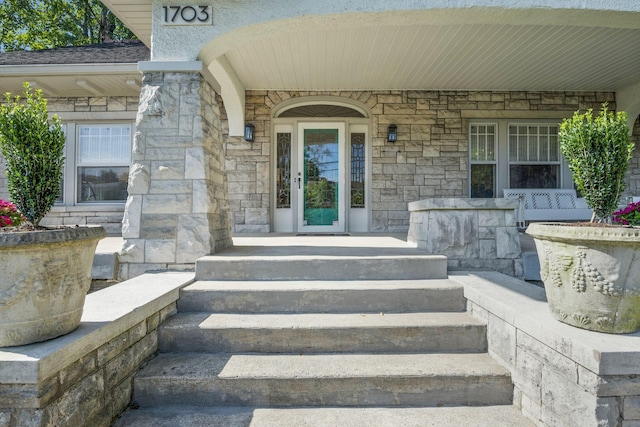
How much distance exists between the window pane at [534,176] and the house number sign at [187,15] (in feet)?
18.0

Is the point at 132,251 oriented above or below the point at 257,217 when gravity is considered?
below

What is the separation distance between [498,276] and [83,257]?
288cm

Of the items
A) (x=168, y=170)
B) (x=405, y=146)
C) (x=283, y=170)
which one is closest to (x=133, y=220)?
(x=168, y=170)

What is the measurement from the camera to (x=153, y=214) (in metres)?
3.04

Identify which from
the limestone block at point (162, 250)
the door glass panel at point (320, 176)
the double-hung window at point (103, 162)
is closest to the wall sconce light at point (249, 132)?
the door glass panel at point (320, 176)

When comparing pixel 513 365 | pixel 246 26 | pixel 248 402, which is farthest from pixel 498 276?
pixel 246 26

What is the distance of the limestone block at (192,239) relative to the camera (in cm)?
300

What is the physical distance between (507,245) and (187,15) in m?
3.56

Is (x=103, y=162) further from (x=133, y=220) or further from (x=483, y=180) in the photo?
(x=483, y=180)

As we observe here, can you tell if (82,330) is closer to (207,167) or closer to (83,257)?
(83,257)

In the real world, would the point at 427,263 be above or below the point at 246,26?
below

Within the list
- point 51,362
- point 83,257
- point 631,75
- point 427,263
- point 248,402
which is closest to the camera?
point 51,362

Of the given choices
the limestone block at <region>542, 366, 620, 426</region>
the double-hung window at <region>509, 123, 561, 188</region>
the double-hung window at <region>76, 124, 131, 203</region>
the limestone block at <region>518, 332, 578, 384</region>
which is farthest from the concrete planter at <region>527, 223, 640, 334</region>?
the double-hung window at <region>76, 124, 131, 203</region>

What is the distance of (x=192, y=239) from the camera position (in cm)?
300
